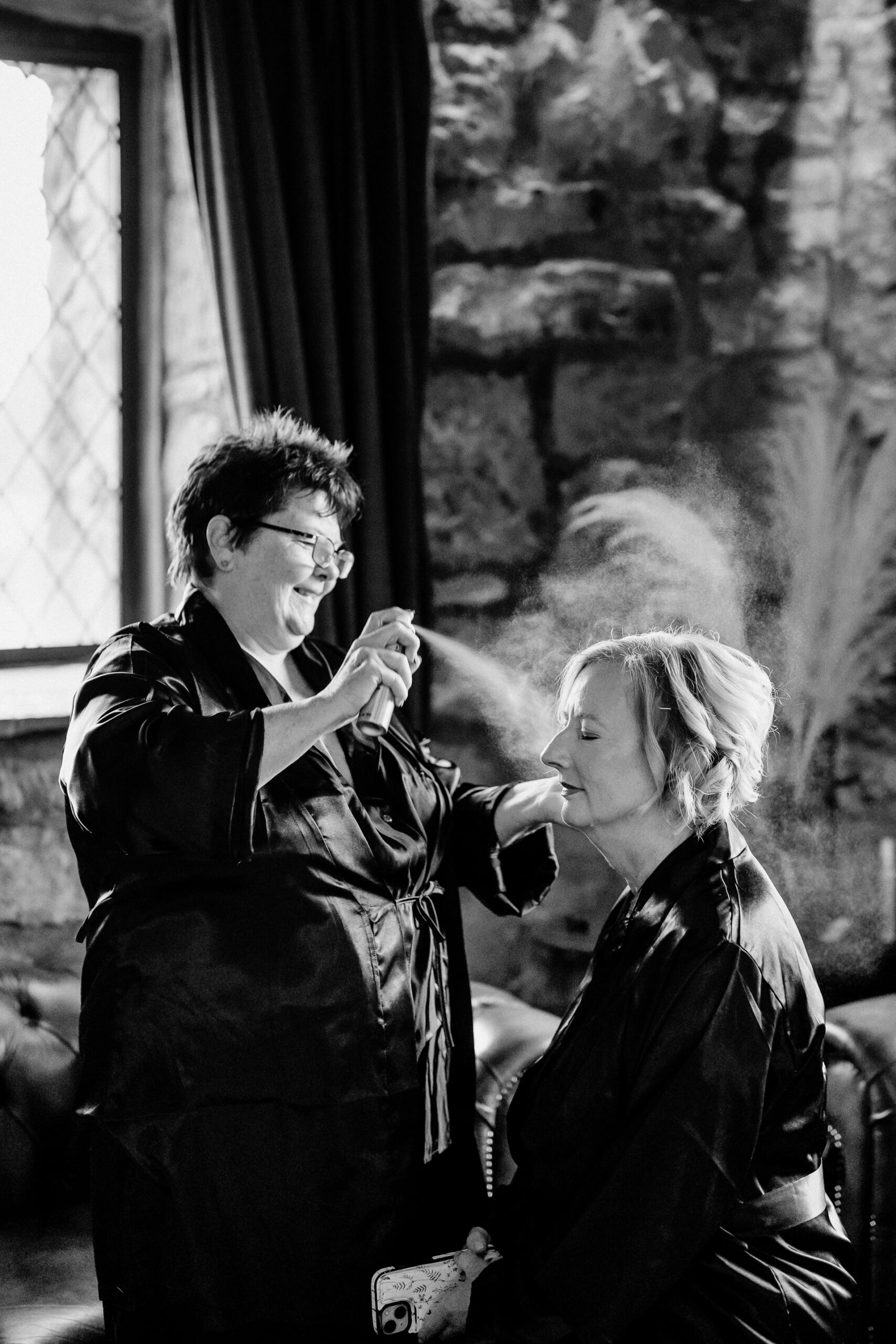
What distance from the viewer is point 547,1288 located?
154cm

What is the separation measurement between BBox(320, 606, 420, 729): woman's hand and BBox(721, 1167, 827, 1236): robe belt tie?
0.75m

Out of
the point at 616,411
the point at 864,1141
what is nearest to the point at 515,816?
the point at 864,1141

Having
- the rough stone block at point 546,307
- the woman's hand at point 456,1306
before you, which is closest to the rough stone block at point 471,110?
the rough stone block at point 546,307

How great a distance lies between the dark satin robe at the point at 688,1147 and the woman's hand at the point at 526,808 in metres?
0.44

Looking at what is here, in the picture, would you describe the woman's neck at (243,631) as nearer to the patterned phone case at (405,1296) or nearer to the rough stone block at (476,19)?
the patterned phone case at (405,1296)

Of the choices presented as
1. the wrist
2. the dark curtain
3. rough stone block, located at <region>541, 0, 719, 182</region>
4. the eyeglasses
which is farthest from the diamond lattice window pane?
the wrist

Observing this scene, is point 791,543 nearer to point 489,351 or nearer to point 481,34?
point 489,351

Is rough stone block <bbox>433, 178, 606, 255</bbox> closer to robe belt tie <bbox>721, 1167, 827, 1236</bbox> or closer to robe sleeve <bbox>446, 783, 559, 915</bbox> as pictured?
robe sleeve <bbox>446, 783, 559, 915</bbox>

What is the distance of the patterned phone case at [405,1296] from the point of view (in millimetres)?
1695

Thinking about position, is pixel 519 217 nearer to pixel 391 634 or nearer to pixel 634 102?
pixel 634 102

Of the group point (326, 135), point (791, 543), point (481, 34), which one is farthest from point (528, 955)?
point (481, 34)

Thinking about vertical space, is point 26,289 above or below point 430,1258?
above

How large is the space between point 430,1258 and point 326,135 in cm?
209

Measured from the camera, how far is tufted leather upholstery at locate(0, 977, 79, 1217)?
235cm
